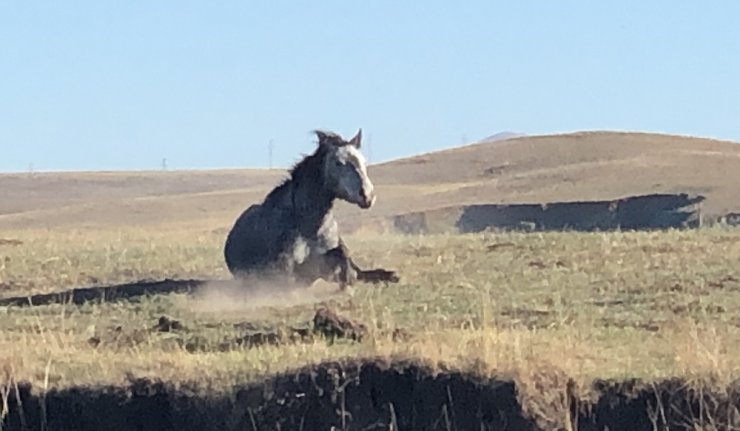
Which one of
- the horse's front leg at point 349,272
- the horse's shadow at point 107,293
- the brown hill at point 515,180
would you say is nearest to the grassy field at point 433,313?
the horse's front leg at point 349,272

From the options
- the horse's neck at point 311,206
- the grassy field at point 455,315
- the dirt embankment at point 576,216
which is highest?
the horse's neck at point 311,206

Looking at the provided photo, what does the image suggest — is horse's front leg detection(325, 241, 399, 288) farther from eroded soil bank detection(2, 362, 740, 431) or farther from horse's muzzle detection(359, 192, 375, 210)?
eroded soil bank detection(2, 362, 740, 431)

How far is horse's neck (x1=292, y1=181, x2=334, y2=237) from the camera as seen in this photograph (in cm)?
Result: 1888

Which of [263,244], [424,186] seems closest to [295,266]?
[263,244]

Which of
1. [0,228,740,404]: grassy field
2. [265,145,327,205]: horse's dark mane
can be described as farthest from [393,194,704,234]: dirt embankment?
[265,145,327,205]: horse's dark mane

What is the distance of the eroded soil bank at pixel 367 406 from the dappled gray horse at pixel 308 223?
4.91 m

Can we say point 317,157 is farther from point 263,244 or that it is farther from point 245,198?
point 245,198

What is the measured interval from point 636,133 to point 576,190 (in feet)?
75.7

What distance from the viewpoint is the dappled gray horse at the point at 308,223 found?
60.5 ft

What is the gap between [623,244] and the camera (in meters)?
20.4

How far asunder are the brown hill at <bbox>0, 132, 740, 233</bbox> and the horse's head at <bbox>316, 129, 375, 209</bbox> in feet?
56.3

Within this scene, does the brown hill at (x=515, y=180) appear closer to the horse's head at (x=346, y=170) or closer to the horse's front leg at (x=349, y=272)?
the horse's head at (x=346, y=170)

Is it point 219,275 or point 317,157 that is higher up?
point 317,157

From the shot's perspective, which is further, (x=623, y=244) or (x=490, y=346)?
(x=623, y=244)
